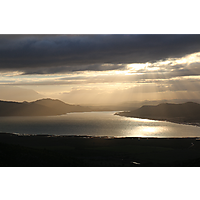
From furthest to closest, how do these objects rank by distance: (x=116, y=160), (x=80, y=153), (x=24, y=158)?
(x=80, y=153) → (x=116, y=160) → (x=24, y=158)

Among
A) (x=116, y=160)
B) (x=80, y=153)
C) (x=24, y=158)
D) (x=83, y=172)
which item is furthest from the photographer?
(x=80, y=153)

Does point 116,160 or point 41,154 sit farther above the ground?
point 41,154

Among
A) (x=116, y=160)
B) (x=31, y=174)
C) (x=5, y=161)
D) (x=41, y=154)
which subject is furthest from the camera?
(x=116, y=160)

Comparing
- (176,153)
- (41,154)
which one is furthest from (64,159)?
(176,153)

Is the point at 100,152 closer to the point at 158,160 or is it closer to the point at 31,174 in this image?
the point at 158,160

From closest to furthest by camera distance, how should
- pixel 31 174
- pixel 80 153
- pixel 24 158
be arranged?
pixel 31 174 < pixel 24 158 < pixel 80 153

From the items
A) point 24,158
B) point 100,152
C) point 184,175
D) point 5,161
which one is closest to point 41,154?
point 24,158

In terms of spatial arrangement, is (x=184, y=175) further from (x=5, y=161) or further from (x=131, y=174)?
(x=5, y=161)

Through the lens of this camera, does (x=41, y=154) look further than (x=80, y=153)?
No

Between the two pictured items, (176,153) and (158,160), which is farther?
(176,153)
